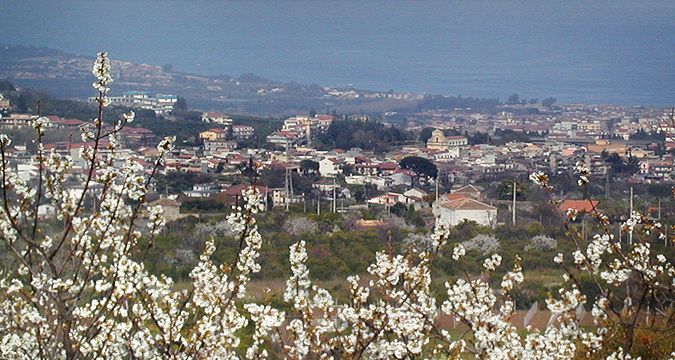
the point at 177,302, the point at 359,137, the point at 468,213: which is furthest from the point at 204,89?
the point at 177,302

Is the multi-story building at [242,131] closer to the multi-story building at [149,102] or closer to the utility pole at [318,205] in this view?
the multi-story building at [149,102]

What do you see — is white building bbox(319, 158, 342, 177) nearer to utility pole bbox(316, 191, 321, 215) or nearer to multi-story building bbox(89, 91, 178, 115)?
utility pole bbox(316, 191, 321, 215)

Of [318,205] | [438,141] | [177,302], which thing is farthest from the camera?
[438,141]

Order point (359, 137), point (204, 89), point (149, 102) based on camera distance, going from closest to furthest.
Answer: point (359, 137)
point (149, 102)
point (204, 89)

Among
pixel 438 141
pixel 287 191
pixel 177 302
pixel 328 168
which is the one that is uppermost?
pixel 177 302

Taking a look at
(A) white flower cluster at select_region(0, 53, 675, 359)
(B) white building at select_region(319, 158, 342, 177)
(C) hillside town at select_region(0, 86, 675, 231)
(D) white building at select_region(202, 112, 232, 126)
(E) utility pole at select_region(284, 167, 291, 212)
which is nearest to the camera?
(A) white flower cluster at select_region(0, 53, 675, 359)

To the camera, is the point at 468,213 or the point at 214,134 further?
the point at 214,134

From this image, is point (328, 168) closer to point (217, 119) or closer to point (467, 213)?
point (467, 213)

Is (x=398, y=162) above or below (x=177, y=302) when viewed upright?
below

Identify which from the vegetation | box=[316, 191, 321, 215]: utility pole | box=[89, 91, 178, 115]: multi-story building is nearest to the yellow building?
the vegetation
